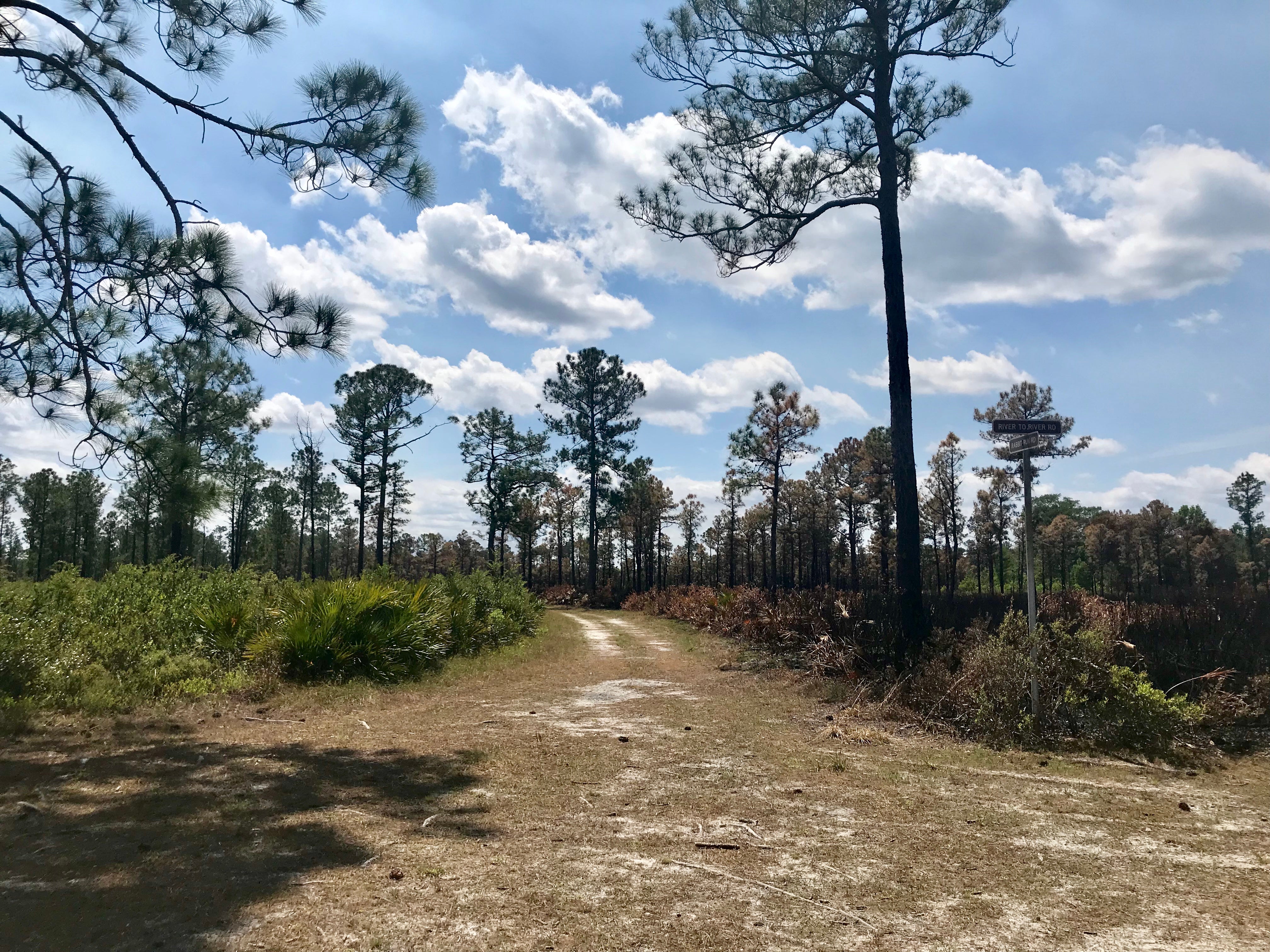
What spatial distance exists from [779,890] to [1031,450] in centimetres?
521

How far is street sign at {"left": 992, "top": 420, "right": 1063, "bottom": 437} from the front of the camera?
719 centimetres

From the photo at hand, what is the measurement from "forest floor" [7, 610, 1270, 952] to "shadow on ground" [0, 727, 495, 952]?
0.07 ft

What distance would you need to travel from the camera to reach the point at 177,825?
4301 mm

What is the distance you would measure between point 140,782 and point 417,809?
2038 millimetres

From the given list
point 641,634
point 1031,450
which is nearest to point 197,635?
point 1031,450

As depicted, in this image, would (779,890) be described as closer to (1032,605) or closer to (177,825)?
(177,825)

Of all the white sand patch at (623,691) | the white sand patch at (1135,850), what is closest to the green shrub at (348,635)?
the white sand patch at (623,691)

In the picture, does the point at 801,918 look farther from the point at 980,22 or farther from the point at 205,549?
the point at 205,549

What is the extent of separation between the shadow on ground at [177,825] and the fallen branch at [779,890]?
4.18 ft

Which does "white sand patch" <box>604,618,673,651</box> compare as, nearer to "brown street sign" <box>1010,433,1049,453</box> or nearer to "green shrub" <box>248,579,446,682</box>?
"green shrub" <box>248,579,446,682</box>

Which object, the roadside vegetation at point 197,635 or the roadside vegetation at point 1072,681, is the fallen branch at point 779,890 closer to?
the roadside vegetation at point 1072,681

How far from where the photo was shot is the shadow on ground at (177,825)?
10.2 feet

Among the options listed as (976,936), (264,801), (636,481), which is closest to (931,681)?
(976,936)

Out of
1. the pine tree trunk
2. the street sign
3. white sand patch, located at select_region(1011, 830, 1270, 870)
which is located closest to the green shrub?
the pine tree trunk
